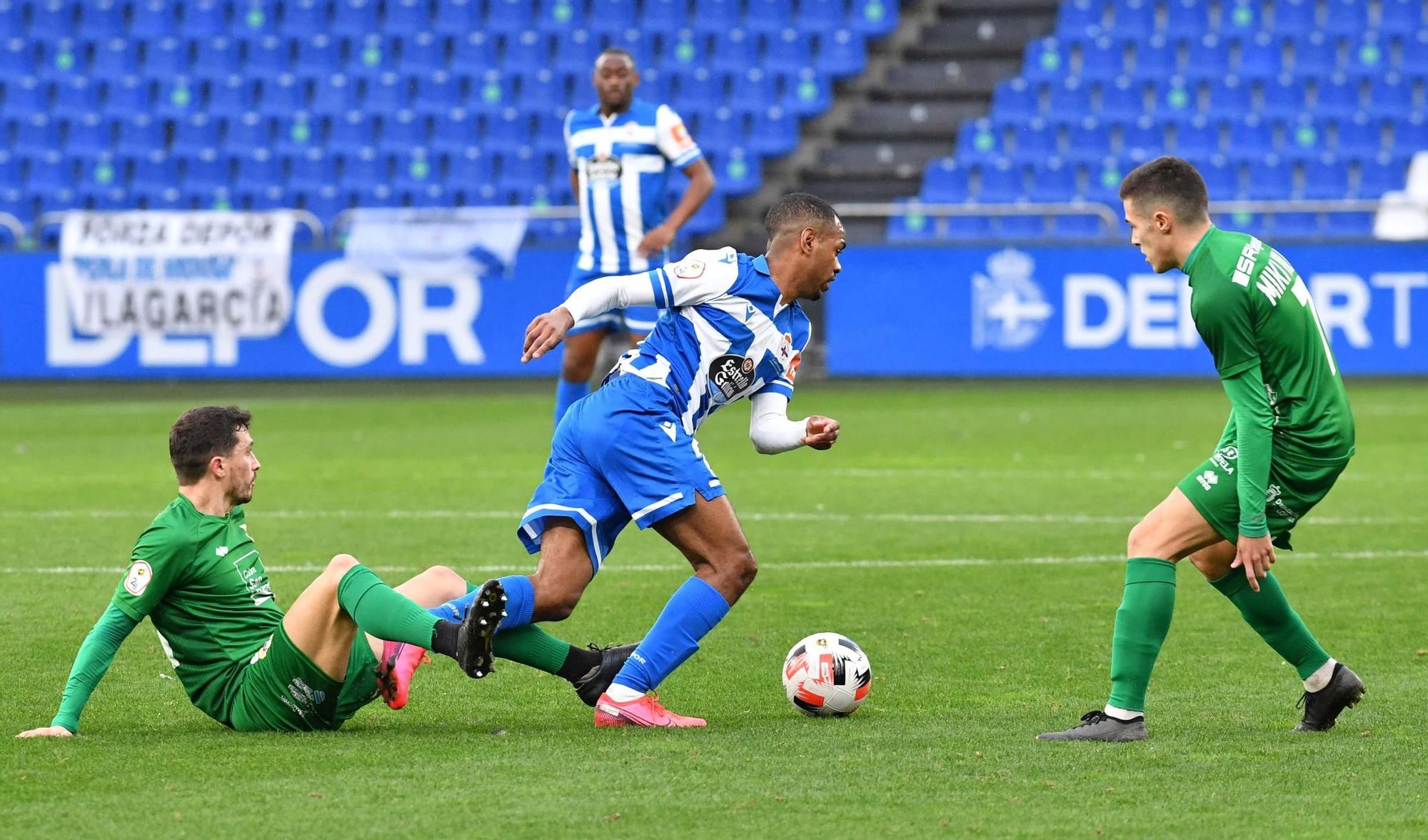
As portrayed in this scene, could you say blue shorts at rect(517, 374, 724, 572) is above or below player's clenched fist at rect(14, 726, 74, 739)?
above

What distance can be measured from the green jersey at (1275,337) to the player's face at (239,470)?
2314mm

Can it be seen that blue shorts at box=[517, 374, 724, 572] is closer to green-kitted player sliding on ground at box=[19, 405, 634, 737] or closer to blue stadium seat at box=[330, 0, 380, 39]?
green-kitted player sliding on ground at box=[19, 405, 634, 737]

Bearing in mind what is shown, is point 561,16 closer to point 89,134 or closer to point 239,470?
point 89,134

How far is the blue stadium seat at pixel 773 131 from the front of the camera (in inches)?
802

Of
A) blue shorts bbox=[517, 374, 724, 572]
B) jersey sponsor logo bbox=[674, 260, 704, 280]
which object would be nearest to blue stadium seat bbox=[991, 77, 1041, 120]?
jersey sponsor logo bbox=[674, 260, 704, 280]

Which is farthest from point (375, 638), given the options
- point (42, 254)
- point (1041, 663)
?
point (42, 254)

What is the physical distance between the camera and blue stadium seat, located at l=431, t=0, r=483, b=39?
72.5ft

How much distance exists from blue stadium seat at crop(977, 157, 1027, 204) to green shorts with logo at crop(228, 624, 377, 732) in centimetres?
1553

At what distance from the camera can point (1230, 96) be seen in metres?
19.9

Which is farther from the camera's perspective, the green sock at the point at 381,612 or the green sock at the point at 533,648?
the green sock at the point at 533,648

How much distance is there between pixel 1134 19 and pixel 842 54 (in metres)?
3.13

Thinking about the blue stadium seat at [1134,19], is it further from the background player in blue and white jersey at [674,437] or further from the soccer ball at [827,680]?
the soccer ball at [827,680]

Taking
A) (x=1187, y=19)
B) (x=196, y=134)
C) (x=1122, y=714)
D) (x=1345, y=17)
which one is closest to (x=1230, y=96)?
(x=1187, y=19)

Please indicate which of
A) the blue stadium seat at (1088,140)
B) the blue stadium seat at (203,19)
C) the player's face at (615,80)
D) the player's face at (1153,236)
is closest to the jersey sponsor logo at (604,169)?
the player's face at (615,80)
